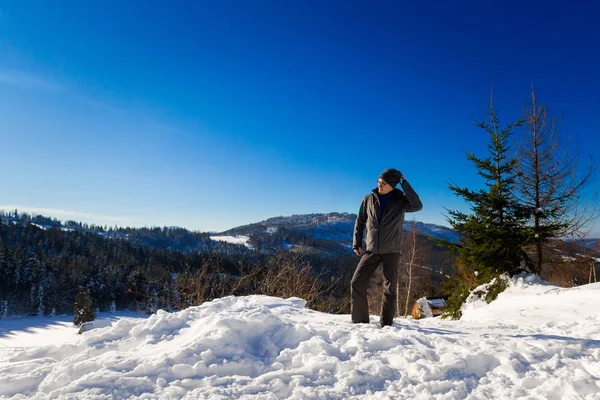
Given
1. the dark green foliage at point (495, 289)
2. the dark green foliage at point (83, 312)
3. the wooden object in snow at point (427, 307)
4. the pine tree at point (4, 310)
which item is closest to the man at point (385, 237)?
the dark green foliage at point (495, 289)

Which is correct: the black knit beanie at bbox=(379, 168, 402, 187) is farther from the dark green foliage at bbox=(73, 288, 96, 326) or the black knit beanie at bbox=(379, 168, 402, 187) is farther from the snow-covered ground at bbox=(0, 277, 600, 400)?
the dark green foliage at bbox=(73, 288, 96, 326)

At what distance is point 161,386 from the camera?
2.67m

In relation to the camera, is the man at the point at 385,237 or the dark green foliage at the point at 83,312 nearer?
the man at the point at 385,237

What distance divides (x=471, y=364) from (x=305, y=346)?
5.02 ft

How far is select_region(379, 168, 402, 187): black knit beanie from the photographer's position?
15.0ft

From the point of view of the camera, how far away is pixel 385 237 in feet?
15.1

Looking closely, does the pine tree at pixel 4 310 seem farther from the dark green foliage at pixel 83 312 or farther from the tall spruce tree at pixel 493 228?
the tall spruce tree at pixel 493 228

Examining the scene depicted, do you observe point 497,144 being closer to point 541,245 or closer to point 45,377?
point 541,245

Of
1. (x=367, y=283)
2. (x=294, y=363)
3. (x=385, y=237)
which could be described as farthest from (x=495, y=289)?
(x=294, y=363)

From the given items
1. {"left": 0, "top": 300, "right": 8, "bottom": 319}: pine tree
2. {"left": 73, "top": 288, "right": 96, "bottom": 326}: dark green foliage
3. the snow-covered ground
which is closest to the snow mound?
the snow-covered ground

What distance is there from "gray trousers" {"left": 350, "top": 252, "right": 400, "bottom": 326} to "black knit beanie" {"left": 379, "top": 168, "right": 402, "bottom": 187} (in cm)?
Result: 100

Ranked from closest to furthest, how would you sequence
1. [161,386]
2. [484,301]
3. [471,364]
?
[161,386]
[471,364]
[484,301]

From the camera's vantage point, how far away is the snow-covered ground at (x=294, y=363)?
2.59 m

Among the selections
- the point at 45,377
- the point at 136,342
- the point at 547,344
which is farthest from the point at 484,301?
the point at 45,377
